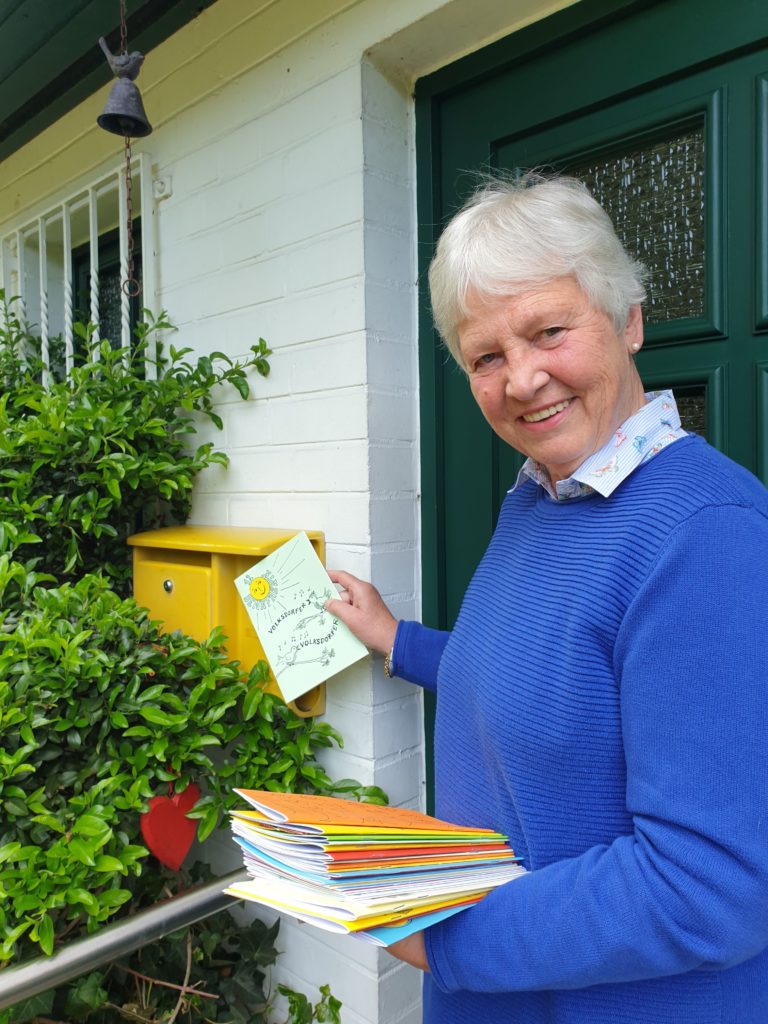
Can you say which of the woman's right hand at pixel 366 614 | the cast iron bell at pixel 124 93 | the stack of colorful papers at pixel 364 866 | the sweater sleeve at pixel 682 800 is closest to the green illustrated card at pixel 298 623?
the woman's right hand at pixel 366 614

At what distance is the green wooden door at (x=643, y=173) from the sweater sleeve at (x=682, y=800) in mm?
608

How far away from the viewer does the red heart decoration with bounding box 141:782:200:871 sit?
4.71 ft

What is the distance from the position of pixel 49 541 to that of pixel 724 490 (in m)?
1.70

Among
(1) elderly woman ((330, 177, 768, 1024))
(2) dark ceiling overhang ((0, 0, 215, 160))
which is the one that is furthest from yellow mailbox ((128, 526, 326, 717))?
(2) dark ceiling overhang ((0, 0, 215, 160))

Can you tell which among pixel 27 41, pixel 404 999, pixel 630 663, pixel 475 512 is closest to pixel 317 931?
pixel 404 999

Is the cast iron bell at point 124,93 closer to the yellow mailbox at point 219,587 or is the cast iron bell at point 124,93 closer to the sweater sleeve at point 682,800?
the yellow mailbox at point 219,587

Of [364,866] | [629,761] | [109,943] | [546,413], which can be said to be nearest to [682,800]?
[629,761]

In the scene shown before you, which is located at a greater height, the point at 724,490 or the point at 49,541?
the point at 724,490

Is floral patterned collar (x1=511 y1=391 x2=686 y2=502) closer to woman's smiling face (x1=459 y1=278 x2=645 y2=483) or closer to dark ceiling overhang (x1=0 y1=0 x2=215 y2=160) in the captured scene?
woman's smiling face (x1=459 y1=278 x2=645 y2=483)

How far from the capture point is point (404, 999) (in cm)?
174

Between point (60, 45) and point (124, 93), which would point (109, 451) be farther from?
point (60, 45)

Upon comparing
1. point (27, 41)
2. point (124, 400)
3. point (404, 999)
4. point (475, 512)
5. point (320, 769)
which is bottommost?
point (404, 999)

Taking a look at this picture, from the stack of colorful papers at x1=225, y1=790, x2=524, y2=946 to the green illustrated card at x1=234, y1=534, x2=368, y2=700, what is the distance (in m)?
0.58

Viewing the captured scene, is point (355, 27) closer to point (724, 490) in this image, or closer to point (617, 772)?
point (724, 490)
